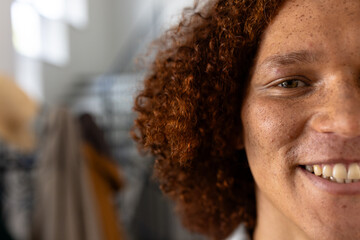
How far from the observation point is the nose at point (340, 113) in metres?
0.73

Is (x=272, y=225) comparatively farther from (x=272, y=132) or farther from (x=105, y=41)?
(x=105, y=41)

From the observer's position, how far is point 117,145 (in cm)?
448

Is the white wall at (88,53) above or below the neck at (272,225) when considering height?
above

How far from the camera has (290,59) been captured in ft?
2.67

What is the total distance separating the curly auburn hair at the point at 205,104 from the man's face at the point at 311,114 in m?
0.07

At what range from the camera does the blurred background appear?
2297mm

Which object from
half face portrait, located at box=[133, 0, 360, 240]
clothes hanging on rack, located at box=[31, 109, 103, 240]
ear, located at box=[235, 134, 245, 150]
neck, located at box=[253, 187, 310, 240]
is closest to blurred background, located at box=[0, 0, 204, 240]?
clothes hanging on rack, located at box=[31, 109, 103, 240]

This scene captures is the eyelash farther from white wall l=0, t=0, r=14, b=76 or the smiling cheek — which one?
white wall l=0, t=0, r=14, b=76

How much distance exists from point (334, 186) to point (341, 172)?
0.03 m

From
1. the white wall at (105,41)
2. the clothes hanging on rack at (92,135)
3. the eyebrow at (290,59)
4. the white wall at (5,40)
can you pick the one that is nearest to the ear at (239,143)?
the eyebrow at (290,59)

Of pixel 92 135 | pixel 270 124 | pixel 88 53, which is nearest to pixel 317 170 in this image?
pixel 270 124

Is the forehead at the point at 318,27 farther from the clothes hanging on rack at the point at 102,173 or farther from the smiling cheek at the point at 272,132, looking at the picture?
the clothes hanging on rack at the point at 102,173

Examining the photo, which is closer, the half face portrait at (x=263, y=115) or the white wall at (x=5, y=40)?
the half face portrait at (x=263, y=115)

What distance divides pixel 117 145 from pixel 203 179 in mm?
3416
